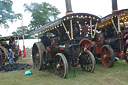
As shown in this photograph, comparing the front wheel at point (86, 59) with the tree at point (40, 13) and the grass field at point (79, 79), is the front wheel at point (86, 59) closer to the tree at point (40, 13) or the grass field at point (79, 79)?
the grass field at point (79, 79)

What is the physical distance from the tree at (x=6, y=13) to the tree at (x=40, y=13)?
4.73 m

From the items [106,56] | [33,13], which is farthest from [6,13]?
[106,56]

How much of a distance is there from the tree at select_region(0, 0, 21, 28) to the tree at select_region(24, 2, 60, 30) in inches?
186

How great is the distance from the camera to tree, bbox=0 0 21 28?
57.6ft

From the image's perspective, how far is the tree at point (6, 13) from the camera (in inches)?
691

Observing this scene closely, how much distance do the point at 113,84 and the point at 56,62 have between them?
2051 mm

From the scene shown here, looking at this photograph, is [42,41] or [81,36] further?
[42,41]

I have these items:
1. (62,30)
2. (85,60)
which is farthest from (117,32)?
(62,30)

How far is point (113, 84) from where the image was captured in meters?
3.37

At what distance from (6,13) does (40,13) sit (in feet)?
22.0

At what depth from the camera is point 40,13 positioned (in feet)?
77.5

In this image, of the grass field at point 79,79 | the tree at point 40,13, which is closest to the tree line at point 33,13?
the tree at point 40,13

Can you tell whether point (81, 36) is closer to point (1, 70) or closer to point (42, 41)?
point (42, 41)

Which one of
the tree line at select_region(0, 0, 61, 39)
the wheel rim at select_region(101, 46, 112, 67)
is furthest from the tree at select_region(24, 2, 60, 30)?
the wheel rim at select_region(101, 46, 112, 67)
